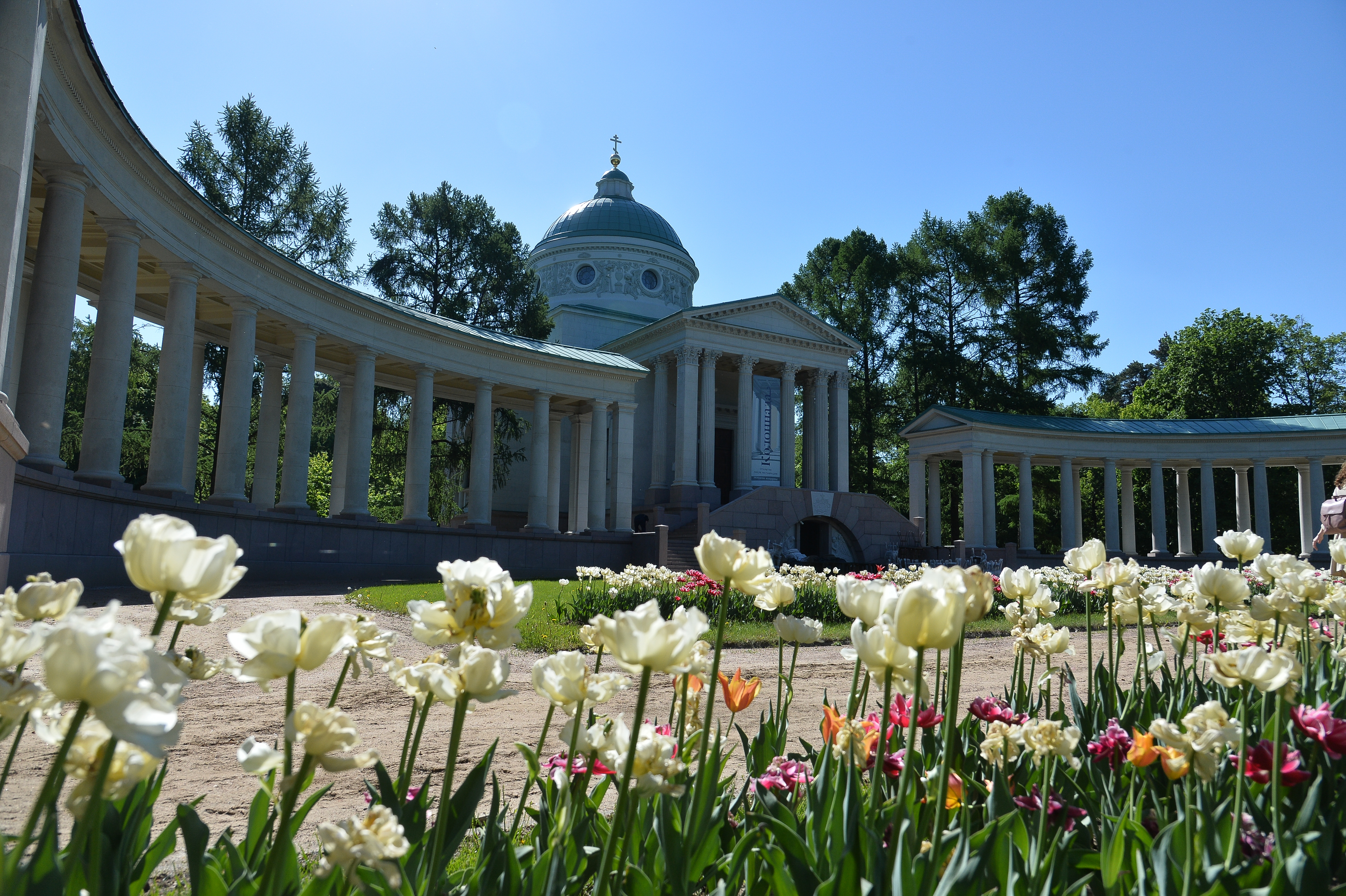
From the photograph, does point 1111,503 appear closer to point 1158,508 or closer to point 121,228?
point 1158,508

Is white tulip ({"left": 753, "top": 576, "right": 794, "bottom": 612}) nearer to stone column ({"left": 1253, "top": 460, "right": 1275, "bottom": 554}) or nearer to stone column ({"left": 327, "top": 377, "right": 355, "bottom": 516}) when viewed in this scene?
stone column ({"left": 327, "top": 377, "right": 355, "bottom": 516})

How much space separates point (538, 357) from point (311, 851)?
38777 mm

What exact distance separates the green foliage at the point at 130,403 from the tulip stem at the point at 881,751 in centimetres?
4680

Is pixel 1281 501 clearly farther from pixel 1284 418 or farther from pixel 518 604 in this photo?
pixel 518 604

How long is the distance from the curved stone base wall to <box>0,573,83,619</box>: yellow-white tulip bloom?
11.1 meters

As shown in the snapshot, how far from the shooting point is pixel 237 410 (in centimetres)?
3069

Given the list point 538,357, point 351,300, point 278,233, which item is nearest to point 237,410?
point 351,300

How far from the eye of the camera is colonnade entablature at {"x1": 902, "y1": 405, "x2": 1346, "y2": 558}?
53594mm

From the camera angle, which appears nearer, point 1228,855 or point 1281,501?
point 1228,855

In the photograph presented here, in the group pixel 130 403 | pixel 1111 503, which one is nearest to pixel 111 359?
pixel 130 403

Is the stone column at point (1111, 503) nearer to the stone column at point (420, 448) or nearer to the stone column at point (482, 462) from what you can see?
the stone column at point (482, 462)

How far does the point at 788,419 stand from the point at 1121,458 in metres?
22.2

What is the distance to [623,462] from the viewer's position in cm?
4528

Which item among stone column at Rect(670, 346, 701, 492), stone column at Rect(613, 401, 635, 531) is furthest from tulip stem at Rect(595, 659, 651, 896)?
stone column at Rect(670, 346, 701, 492)
